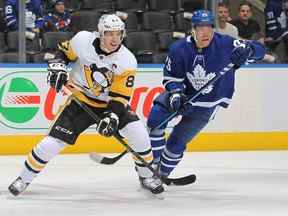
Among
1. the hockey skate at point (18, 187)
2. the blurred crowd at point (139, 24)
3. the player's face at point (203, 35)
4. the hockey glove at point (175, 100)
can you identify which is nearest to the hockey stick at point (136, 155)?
the hockey glove at point (175, 100)

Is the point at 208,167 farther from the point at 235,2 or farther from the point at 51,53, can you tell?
the point at 235,2

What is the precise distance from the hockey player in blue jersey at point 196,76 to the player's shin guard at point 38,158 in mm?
666

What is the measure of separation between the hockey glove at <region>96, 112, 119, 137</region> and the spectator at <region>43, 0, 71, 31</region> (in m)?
2.79

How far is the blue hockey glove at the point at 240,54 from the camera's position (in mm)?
4285

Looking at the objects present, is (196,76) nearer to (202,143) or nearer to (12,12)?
(202,143)

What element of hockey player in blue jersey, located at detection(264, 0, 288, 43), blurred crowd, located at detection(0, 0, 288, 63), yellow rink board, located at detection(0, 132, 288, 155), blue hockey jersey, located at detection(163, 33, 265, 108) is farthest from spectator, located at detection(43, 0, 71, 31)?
blue hockey jersey, located at detection(163, 33, 265, 108)

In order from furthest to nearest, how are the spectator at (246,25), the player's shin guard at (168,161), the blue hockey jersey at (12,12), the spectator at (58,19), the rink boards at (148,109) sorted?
the spectator at (246,25)
the spectator at (58,19)
the blue hockey jersey at (12,12)
the rink boards at (148,109)
the player's shin guard at (168,161)

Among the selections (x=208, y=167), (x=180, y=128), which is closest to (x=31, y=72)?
(x=208, y=167)

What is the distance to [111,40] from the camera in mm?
4043

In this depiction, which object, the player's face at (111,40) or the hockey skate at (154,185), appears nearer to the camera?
the player's face at (111,40)

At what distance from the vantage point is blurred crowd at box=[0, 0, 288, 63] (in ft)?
21.1

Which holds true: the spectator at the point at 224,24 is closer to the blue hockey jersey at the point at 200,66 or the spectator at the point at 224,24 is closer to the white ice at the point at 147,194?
the white ice at the point at 147,194

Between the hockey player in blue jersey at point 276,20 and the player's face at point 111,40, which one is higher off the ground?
the player's face at point 111,40

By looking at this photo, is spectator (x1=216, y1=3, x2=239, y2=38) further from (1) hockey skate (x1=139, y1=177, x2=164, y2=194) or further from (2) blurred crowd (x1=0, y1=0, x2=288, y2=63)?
(1) hockey skate (x1=139, y1=177, x2=164, y2=194)
